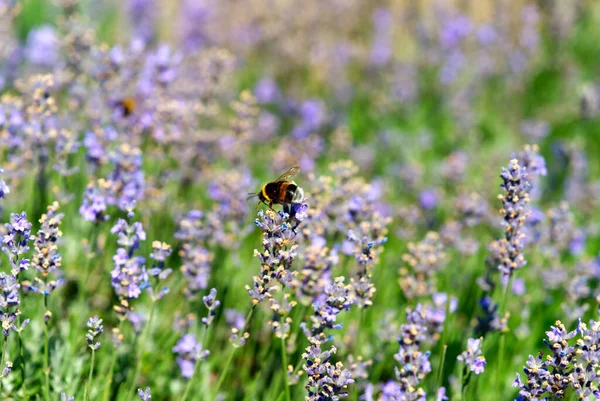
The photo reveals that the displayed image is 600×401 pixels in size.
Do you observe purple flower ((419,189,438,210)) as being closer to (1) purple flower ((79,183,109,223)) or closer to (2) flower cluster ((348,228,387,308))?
(2) flower cluster ((348,228,387,308))

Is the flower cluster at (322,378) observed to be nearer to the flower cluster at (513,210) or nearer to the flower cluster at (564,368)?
the flower cluster at (564,368)

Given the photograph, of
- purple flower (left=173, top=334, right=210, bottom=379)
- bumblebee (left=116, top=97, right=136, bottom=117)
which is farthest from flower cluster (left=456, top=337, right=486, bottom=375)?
bumblebee (left=116, top=97, right=136, bottom=117)

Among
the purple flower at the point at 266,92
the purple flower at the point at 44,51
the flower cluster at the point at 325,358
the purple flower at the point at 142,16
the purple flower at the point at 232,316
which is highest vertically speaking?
the purple flower at the point at 142,16

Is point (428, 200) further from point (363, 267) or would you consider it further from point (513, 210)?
point (363, 267)

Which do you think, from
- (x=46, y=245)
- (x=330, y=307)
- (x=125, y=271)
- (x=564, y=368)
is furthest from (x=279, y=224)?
(x=564, y=368)

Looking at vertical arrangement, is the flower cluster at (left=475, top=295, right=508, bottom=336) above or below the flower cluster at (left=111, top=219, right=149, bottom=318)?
above

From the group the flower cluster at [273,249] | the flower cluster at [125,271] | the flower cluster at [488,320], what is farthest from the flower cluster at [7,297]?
the flower cluster at [488,320]

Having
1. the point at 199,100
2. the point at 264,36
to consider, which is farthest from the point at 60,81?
the point at 264,36
